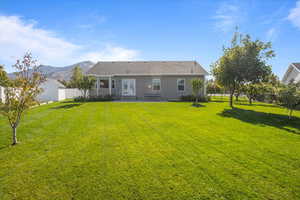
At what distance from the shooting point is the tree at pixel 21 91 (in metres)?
4.48

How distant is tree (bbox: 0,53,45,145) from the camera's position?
448 cm

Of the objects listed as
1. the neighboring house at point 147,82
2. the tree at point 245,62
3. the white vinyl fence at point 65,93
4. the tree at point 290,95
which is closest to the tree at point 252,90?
the neighboring house at point 147,82

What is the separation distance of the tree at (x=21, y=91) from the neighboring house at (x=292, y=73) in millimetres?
22362

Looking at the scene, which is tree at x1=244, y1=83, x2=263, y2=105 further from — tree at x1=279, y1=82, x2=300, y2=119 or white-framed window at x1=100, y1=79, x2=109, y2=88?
white-framed window at x1=100, y1=79, x2=109, y2=88

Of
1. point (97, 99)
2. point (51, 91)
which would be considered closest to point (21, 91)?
point (97, 99)

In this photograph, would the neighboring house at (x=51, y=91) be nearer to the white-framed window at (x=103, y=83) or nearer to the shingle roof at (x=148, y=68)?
the shingle roof at (x=148, y=68)

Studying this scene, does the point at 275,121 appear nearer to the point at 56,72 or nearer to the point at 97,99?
the point at 97,99

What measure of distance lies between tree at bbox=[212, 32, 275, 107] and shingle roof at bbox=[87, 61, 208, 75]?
6.14 metres

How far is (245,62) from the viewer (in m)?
10.8

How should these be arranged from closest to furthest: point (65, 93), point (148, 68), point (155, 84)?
1. point (155, 84)
2. point (148, 68)
3. point (65, 93)

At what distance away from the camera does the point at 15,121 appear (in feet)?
15.4

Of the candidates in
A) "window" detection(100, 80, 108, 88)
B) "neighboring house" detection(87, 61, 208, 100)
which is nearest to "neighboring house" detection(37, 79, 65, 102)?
"neighboring house" detection(87, 61, 208, 100)

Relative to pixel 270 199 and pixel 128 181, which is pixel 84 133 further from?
pixel 270 199

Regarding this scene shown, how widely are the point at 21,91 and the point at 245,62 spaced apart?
42.6 feet
